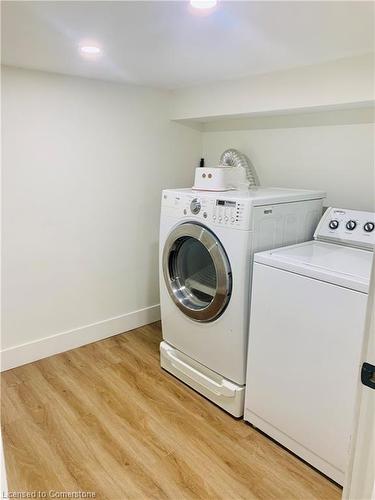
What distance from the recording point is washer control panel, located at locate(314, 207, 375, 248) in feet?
6.61

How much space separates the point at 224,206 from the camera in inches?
77.0

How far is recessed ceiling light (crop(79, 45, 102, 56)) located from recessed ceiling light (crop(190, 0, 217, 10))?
68 centimetres

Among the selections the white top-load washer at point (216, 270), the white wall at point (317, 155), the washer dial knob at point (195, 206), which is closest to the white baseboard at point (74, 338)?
the white top-load washer at point (216, 270)

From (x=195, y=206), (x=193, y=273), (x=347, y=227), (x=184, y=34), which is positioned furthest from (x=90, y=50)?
(x=347, y=227)

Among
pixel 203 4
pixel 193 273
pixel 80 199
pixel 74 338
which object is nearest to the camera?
pixel 203 4

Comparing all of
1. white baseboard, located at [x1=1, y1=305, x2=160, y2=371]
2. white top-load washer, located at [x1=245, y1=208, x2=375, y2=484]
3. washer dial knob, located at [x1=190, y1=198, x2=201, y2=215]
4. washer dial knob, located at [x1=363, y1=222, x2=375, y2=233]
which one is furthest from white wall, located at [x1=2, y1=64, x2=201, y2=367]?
washer dial knob, located at [x1=363, y1=222, x2=375, y2=233]

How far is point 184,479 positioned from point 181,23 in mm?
1910

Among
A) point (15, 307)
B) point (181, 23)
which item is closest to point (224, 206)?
point (181, 23)

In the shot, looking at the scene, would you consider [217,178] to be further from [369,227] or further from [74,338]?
[74,338]

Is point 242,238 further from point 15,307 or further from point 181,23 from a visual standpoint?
point 15,307

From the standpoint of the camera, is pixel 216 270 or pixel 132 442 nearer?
pixel 132 442

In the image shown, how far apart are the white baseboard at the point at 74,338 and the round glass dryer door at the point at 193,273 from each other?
0.82 m

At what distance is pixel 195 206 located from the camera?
212cm

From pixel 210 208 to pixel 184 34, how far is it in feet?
2.74
